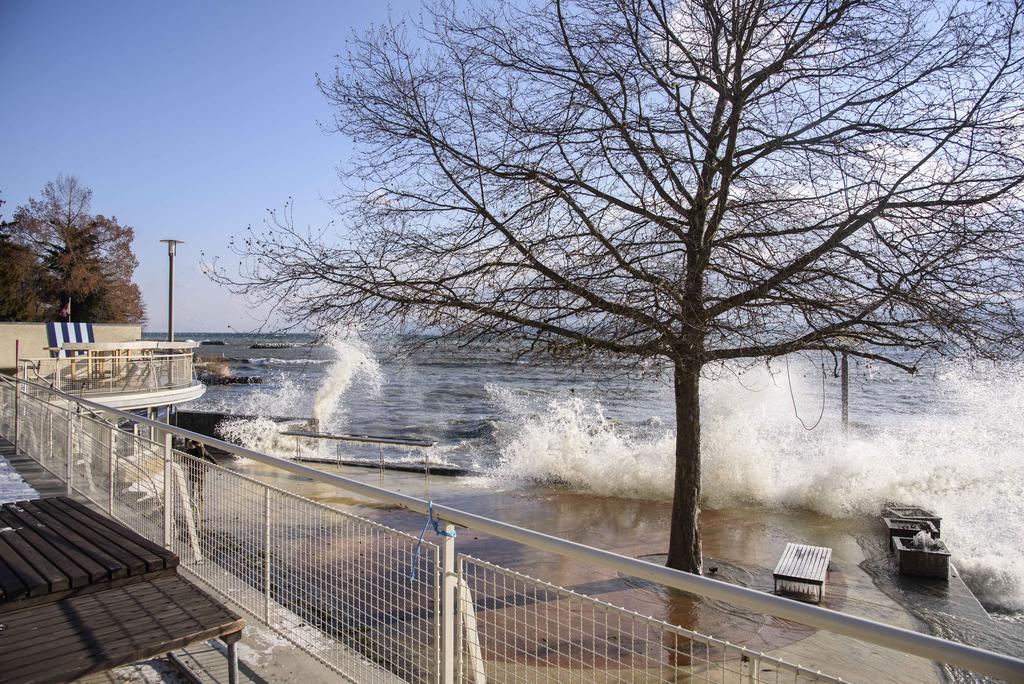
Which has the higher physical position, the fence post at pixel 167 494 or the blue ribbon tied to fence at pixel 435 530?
the blue ribbon tied to fence at pixel 435 530

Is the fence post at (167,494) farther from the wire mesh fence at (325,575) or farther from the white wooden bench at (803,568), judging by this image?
the white wooden bench at (803,568)

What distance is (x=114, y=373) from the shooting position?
62.0 ft

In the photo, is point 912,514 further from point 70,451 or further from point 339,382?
point 339,382

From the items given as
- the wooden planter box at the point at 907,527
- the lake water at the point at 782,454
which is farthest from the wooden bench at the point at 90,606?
the wooden planter box at the point at 907,527

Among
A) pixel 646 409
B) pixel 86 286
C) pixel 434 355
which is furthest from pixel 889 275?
pixel 86 286

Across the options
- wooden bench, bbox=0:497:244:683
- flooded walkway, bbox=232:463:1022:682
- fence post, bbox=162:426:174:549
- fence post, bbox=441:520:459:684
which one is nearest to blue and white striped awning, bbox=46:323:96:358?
flooded walkway, bbox=232:463:1022:682

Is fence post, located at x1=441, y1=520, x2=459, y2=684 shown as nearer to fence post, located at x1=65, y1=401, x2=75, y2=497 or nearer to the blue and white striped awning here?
fence post, located at x1=65, y1=401, x2=75, y2=497

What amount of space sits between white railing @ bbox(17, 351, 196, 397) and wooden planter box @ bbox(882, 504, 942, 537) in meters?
17.4

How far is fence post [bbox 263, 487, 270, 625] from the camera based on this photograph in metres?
3.87

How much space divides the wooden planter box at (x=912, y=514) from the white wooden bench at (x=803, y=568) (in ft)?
10.6

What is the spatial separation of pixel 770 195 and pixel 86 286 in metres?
50.5

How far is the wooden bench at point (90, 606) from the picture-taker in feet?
8.38

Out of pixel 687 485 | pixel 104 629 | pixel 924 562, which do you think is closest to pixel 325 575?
pixel 104 629

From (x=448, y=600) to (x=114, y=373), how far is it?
63.0 feet
